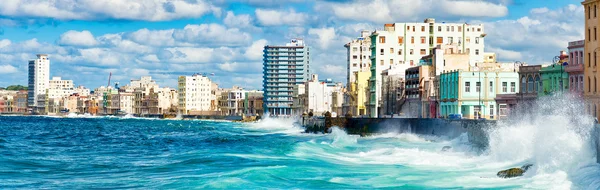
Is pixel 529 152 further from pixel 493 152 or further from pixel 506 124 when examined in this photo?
pixel 506 124

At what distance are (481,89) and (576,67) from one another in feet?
64.8

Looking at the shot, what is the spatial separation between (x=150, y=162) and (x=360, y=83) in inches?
3579

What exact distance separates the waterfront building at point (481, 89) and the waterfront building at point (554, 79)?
9.16 metres

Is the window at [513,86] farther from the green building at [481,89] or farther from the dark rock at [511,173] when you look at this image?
the dark rock at [511,173]

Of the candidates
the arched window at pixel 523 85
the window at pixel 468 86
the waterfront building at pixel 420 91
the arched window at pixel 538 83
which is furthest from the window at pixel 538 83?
the waterfront building at pixel 420 91

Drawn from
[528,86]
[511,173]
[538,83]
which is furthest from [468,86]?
[511,173]

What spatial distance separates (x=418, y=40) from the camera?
13312cm

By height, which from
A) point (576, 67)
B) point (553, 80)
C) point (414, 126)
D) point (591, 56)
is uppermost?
point (591, 56)

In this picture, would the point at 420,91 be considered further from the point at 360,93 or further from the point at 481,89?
the point at 360,93

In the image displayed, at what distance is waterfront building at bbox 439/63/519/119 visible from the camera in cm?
8575

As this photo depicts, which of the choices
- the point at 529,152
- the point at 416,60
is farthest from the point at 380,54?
the point at 529,152

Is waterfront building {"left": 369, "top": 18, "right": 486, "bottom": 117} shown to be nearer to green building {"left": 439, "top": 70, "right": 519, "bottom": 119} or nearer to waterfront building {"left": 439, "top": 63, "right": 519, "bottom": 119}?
waterfront building {"left": 439, "top": 63, "right": 519, "bottom": 119}

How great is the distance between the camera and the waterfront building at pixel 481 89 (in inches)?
3376

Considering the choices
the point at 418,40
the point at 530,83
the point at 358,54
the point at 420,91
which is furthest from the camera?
the point at 358,54
